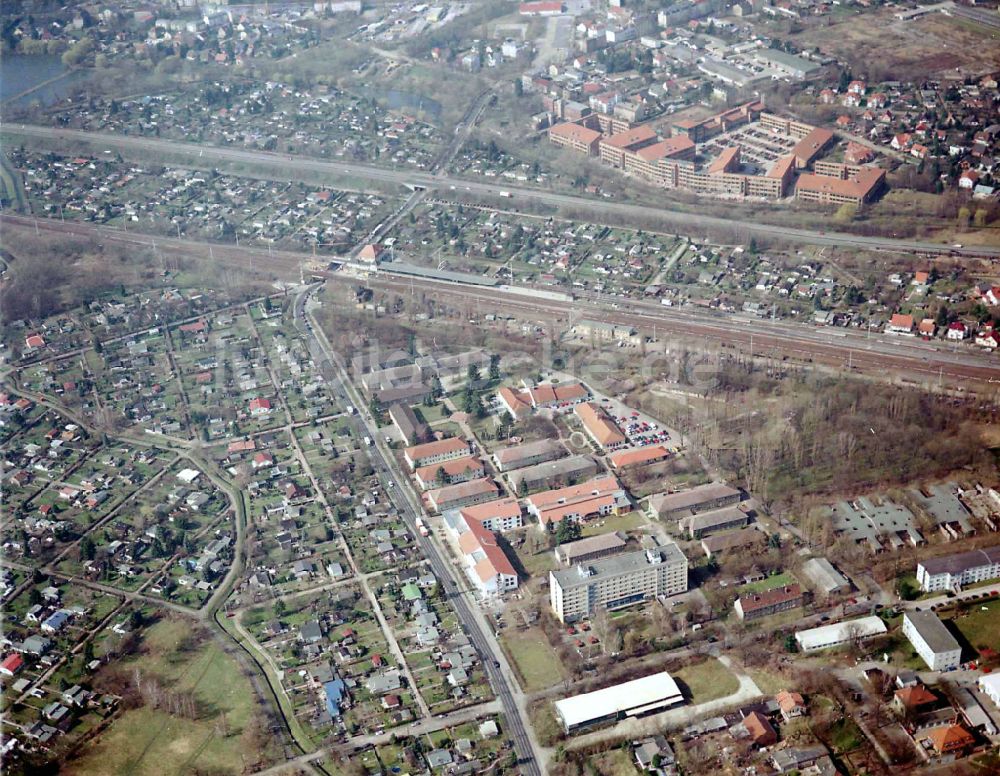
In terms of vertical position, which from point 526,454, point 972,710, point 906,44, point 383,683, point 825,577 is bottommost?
point 526,454

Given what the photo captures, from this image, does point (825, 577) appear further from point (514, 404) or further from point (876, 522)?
point (514, 404)

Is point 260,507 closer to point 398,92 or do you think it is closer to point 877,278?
point 877,278

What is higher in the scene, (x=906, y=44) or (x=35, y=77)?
(x=906, y=44)

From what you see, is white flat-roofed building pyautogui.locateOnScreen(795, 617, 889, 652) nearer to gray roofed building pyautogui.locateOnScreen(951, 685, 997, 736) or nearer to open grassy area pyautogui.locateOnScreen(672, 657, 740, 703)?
open grassy area pyautogui.locateOnScreen(672, 657, 740, 703)

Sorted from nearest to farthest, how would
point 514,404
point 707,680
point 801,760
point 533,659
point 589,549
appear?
point 801,760, point 707,680, point 533,659, point 589,549, point 514,404

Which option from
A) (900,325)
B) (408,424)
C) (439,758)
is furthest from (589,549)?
(900,325)

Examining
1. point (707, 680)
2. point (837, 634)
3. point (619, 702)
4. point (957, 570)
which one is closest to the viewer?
point (619, 702)

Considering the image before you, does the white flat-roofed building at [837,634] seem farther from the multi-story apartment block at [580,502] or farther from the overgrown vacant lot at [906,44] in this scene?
the overgrown vacant lot at [906,44]

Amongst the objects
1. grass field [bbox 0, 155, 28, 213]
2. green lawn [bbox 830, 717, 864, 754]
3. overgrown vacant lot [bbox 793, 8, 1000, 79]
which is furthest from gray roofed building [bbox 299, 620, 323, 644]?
overgrown vacant lot [bbox 793, 8, 1000, 79]
